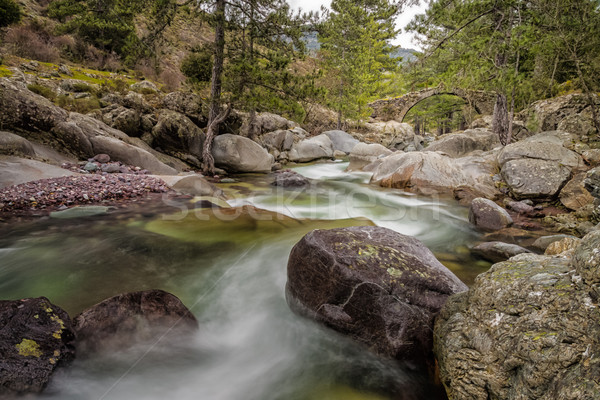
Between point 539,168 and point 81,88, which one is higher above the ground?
point 81,88

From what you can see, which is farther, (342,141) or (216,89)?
(342,141)

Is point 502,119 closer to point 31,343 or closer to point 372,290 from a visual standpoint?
point 372,290

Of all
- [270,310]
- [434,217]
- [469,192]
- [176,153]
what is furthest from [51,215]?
[469,192]

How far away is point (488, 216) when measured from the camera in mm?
6344

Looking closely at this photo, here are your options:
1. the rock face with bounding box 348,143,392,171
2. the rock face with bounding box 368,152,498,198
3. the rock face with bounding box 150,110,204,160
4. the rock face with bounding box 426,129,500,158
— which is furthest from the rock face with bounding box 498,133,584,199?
the rock face with bounding box 150,110,204,160

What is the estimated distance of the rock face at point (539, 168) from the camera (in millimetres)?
7430

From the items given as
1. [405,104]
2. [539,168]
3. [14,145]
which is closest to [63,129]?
[14,145]

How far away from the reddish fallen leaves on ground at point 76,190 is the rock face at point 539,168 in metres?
9.88

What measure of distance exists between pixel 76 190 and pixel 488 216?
9634mm

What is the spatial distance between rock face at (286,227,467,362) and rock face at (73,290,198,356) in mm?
1319

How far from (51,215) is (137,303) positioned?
4.52 m

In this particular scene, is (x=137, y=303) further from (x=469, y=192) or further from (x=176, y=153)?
(x=176, y=153)

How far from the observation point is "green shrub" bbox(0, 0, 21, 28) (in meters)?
15.6

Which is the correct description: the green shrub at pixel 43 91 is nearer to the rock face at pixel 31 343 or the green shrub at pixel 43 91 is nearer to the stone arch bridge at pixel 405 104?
the rock face at pixel 31 343
